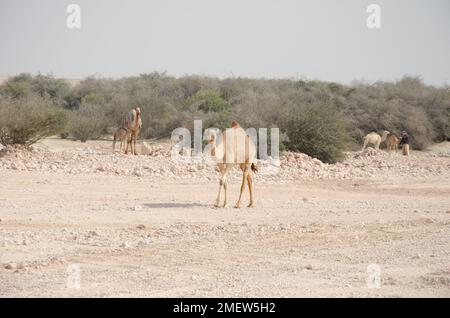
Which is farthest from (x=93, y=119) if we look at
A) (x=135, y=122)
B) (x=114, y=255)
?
(x=114, y=255)

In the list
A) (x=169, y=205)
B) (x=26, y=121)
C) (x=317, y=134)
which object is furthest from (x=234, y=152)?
(x=317, y=134)

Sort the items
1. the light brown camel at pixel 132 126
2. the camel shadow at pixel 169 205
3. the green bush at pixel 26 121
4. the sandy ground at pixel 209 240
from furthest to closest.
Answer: the light brown camel at pixel 132 126 < the green bush at pixel 26 121 < the camel shadow at pixel 169 205 < the sandy ground at pixel 209 240

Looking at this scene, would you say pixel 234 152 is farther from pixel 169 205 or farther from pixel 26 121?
pixel 26 121

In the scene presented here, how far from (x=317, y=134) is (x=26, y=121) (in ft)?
31.6

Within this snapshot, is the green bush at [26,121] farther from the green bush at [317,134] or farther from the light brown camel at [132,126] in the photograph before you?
the green bush at [317,134]

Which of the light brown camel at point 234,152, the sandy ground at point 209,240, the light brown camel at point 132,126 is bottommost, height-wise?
the sandy ground at point 209,240

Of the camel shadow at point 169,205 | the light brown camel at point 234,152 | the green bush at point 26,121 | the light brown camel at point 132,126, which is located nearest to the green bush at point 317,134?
the light brown camel at point 132,126

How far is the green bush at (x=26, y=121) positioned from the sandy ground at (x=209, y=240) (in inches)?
163

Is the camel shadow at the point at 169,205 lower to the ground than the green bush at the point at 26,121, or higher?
lower

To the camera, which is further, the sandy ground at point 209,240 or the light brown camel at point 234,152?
the light brown camel at point 234,152

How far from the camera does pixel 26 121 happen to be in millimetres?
20891

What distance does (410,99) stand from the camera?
133 ft

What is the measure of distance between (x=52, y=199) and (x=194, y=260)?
575cm

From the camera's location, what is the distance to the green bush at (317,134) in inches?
958
